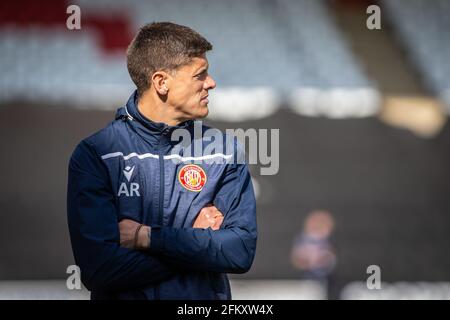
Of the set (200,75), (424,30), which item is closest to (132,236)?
(200,75)

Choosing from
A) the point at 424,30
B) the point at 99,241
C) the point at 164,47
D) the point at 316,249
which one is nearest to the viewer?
the point at 99,241

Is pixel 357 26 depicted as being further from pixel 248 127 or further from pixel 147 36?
pixel 147 36

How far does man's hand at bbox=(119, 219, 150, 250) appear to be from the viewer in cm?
182

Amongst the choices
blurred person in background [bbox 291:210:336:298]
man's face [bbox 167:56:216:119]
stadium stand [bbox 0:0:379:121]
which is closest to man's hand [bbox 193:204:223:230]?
man's face [bbox 167:56:216:119]

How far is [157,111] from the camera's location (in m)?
1.94

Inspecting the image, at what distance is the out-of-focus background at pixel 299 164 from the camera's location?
18.6 feet

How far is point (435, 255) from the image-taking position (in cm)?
587

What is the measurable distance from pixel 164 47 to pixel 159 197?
1.22 ft

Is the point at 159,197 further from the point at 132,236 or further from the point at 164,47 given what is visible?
the point at 164,47

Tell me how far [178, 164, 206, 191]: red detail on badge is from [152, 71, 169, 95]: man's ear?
20 centimetres

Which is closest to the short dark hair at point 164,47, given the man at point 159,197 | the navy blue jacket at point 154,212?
the man at point 159,197

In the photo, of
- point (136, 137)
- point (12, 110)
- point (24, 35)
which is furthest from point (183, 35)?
point (24, 35)

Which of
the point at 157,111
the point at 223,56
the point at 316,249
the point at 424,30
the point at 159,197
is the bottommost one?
the point at 316,249
